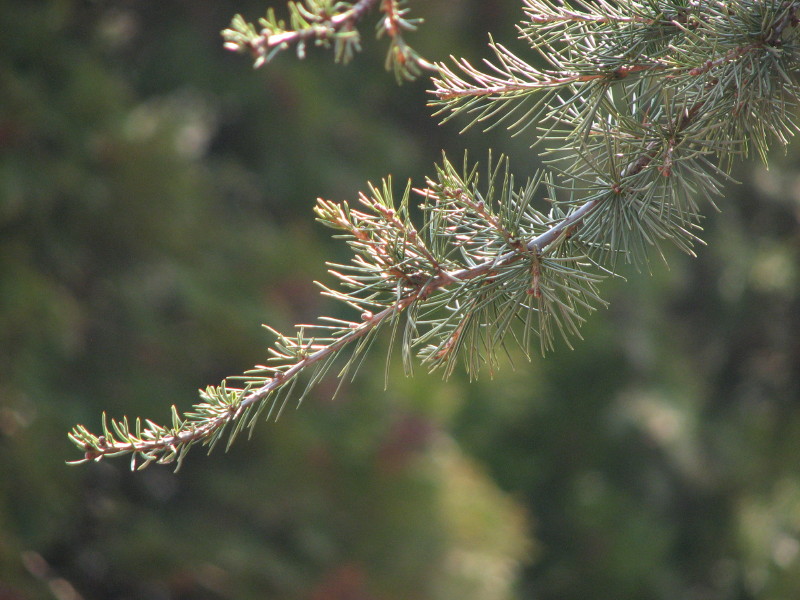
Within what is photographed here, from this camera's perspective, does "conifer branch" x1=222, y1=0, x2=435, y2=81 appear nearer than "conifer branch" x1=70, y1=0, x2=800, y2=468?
Yes

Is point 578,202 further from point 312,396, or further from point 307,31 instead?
point 312,396

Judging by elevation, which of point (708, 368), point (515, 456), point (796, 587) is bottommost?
point (796, 587)

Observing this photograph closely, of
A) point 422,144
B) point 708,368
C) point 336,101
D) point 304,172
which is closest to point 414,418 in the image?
point 304,172

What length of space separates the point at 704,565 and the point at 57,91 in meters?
4.31

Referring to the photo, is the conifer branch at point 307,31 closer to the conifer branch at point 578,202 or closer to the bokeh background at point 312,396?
the conifer branch at point 578,202

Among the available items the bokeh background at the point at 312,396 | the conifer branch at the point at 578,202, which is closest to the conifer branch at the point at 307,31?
the conifer branch at the point at 578,202

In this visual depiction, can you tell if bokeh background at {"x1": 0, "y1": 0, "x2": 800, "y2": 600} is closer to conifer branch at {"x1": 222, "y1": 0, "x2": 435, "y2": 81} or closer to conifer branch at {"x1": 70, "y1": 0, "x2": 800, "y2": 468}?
conifer branch at {"x1": 70, "y1": 0, "x2": 800, "y2": 468}

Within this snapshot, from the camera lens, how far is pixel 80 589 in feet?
9.76

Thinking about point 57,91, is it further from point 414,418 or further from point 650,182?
point 650,182

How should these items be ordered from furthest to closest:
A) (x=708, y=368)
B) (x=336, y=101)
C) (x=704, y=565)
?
A: (x=708, y=368)
(x=704, y=565)
(x=336, y=101)

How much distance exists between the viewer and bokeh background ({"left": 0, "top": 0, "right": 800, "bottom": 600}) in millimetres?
2861

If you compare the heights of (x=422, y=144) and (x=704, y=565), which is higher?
(x=422, y=144)

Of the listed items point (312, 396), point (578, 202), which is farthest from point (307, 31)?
point (312, 396)

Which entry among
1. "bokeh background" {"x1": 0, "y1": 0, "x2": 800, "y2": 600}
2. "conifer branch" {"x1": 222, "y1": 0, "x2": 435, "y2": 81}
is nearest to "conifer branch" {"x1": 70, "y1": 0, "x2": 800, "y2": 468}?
"conifer branch" {"x1": 222, "y1": 0, "x2": 435, "y2": 81}
